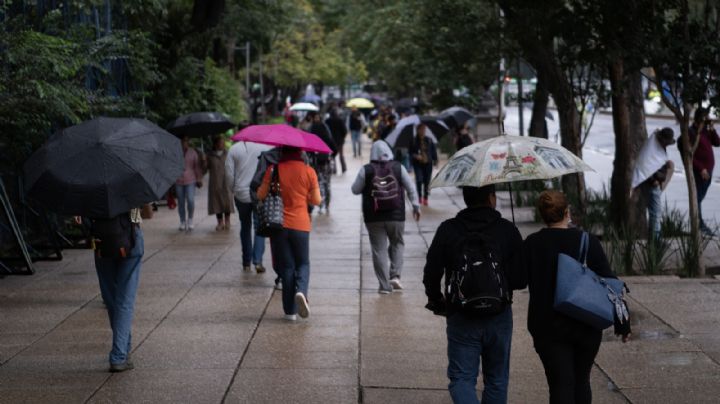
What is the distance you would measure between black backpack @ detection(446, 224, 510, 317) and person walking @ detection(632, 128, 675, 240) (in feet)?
29.3

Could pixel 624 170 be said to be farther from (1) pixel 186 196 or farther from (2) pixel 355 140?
(2) pixel 355 140

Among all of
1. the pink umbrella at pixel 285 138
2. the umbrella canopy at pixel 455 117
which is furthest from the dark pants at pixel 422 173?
the pink umbrella at pixel 285 138

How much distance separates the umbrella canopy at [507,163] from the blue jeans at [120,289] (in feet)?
8.77

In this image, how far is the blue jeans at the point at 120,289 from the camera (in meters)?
8.09

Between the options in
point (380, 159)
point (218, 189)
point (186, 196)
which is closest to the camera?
point (380, 159)

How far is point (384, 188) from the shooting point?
438 inches

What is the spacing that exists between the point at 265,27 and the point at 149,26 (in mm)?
9657

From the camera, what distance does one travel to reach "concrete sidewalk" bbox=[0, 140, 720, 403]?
7.68 metres

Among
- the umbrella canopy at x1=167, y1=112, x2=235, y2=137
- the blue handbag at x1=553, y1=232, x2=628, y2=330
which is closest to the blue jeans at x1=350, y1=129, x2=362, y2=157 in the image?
the umbrella canopy at x1=167, y1=112, x2=235, y2=137

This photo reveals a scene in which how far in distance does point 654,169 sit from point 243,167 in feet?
17.4

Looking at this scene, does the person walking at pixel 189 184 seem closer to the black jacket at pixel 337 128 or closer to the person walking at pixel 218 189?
the person walking at pixel 218 189

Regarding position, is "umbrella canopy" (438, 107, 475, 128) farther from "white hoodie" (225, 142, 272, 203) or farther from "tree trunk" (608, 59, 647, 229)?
"white hoodie" (225, 142, 272, 203)

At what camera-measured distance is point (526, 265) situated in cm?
598

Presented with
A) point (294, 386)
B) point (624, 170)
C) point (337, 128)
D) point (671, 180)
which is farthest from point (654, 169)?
point (337, 128)
